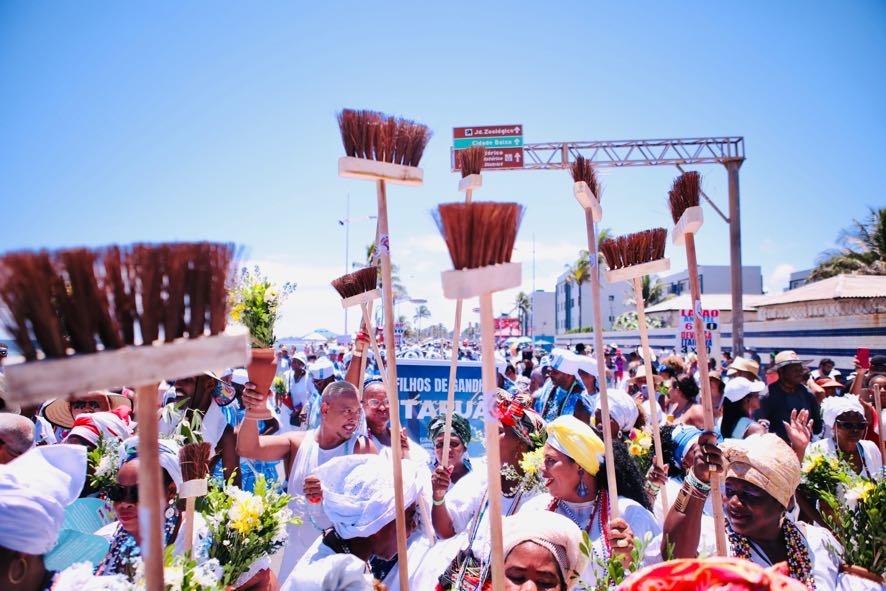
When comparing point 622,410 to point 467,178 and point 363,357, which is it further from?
point 467,178

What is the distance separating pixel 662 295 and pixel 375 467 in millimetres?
60276

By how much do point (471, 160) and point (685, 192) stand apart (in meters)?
1.28

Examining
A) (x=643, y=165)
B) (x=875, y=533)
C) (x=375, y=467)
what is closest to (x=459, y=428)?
(x=375, y=467)

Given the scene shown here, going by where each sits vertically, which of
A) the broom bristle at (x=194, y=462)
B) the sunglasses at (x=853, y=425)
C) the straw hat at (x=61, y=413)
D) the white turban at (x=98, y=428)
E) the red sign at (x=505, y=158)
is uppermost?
the red sign at (x=505, y=158)

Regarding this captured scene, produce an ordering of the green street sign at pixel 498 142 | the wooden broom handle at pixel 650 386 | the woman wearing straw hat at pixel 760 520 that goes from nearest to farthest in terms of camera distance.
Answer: the woman wearing straw hat at pixel 760 520 < the wooden broom handle at pixel 650 386 < the green street sign at pixel 498 142

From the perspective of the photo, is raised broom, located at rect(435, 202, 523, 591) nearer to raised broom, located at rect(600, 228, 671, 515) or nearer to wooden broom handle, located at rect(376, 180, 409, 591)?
wooden broom handle, located at rect(376, 180, 409, 591)

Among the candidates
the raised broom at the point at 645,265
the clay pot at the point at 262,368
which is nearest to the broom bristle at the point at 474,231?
the clay pot at the point at 262,368

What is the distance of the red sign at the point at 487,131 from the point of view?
15.0 metres

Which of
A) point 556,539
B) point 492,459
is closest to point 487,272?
point 492,459

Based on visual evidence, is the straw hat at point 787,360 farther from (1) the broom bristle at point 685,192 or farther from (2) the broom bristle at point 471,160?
(2) the broom bristle at point 471,160

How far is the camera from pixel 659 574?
1252mm

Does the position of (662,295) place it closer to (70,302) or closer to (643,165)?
(643,165)

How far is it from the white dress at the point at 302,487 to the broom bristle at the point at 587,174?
2.42 m

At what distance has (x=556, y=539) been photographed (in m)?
2.39
